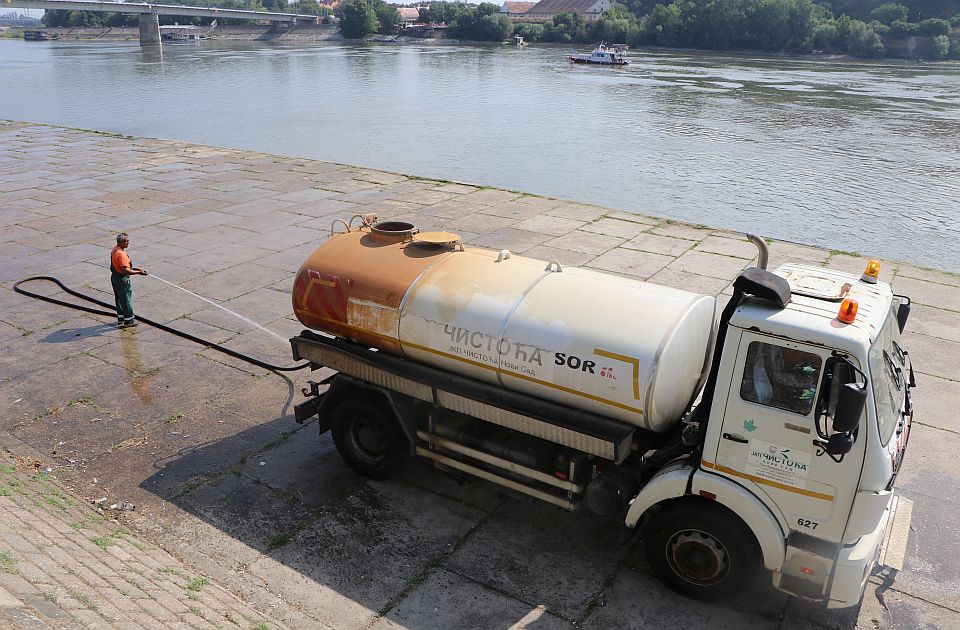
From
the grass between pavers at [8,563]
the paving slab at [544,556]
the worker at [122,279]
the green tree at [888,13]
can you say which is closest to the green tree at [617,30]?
the green tree at [888,13]

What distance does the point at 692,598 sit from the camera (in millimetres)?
6281

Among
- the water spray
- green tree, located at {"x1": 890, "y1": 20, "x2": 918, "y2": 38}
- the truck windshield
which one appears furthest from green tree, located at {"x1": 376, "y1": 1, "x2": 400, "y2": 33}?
the truck windshield

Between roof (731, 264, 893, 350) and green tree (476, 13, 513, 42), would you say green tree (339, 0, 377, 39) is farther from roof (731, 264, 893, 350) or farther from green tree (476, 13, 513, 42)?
roof (731, 264, 893, 350)

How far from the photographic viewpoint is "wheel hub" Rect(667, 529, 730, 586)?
238 inches

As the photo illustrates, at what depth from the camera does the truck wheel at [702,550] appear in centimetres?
593

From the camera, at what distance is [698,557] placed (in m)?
6.15

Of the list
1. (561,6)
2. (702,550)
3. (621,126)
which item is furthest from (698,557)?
(561,6)

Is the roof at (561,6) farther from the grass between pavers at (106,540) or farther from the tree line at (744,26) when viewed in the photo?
the grass between pavers at (106,540)

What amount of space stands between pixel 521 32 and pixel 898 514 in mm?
128490

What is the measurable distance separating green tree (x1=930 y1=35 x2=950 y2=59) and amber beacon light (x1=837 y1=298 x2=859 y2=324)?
106783 mm

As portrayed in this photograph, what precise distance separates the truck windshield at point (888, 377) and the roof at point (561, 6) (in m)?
180

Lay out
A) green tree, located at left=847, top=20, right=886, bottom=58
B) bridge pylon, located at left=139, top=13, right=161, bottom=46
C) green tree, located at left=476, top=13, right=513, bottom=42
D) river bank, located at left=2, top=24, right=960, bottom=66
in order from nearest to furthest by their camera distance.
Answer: green tree, located at left=847, top=20, right=886, bottom=58 → bridge pylon, located at left=139, top=13, right=161, bottom=46 → green tree, located at left=476, top=13, right=513, bottom=42 → river bank, located at left=2, top=24, right=960, bottom=66

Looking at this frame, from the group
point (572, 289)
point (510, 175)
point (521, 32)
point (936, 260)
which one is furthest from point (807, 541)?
point (521, 32)

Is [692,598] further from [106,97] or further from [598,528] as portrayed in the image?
[106,97]
